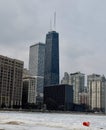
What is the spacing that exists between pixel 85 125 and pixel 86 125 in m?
0.23

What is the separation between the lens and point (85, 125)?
61125 millimetres

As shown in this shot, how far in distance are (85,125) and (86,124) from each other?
0.72 m

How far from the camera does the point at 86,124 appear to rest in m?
60.5

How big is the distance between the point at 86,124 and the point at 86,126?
2672 mm

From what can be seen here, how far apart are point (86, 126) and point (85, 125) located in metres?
2.00

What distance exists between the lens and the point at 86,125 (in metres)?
61.0

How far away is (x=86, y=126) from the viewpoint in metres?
63.0

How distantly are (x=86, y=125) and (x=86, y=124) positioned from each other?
585mm

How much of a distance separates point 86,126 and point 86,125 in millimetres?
2101
